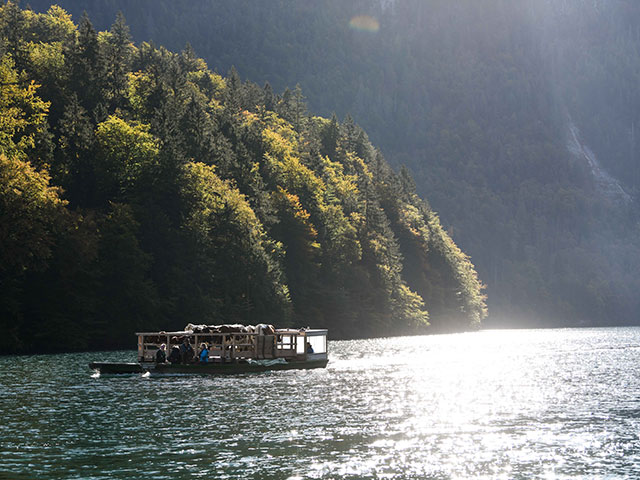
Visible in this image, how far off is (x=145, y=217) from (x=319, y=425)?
2687 inches

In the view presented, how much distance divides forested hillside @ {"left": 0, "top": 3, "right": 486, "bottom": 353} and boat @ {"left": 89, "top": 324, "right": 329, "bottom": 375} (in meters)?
14.2

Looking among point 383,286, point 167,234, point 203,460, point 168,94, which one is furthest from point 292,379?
point 383,286

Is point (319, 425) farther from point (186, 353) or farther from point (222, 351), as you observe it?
point (222, 351)

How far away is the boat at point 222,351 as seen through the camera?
240ft

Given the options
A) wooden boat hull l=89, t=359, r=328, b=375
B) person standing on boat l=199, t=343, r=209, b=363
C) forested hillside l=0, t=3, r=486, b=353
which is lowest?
wooden boat hull l=89, t=359, r=328, b=375

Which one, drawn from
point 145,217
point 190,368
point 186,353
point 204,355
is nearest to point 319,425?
point 190,368

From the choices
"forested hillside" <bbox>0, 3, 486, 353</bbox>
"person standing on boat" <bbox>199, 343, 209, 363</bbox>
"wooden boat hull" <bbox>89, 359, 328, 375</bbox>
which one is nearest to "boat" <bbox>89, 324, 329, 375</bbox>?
"wooden boat hull" <bbox>89, 359, 328, 375</bbox>

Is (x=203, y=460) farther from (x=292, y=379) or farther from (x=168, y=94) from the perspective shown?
(x=168, y=94)

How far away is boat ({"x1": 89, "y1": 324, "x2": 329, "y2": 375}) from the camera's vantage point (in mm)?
73000

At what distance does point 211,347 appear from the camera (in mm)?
80500

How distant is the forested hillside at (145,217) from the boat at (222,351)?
14.2 meters

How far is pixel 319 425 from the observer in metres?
42.8

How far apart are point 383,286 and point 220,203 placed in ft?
187

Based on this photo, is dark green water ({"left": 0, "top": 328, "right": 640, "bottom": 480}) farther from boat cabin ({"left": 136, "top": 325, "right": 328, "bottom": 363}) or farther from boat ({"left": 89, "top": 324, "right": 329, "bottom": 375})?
boat cabin ({"left": 136, "top": 325, "right": 328, "bottom": 363})
